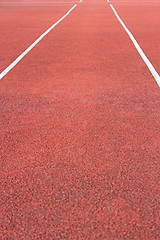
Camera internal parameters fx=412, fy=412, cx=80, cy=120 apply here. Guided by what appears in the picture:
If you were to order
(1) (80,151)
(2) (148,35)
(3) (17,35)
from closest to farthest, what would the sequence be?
(1) (80,151) < (2) (148,35) < (3) (17,35)

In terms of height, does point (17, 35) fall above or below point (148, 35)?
below

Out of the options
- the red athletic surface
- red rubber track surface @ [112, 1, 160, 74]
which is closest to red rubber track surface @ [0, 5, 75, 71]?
the red athletic surface

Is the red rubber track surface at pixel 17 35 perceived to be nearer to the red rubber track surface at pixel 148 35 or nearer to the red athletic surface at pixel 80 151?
the red athletic surface at pixel 80 151

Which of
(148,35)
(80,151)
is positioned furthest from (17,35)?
(80,151)

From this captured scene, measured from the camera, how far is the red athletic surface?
3232 millimetres

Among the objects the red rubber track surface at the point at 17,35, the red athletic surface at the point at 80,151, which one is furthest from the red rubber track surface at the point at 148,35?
the red rubber track surface at the point at 17,35

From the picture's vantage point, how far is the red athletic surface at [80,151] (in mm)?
3232

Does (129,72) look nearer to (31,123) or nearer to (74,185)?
(31,123)

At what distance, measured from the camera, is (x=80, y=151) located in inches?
177

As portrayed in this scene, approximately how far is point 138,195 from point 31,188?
0.96 metres

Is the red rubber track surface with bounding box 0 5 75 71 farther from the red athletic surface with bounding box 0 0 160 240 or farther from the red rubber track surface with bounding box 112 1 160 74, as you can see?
the red rubber track surface with bounding box 112 1 160 74

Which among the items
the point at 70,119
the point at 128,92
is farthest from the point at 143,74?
the point at 70,119

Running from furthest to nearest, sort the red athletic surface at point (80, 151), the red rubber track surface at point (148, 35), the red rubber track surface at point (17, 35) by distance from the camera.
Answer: the red rubber track surface at point (17, 35) < the red rubber track surface at point (148, 35) < the red athletic surface at point (80, 151)

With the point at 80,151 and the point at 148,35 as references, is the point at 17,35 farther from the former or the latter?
the point at 80,151
